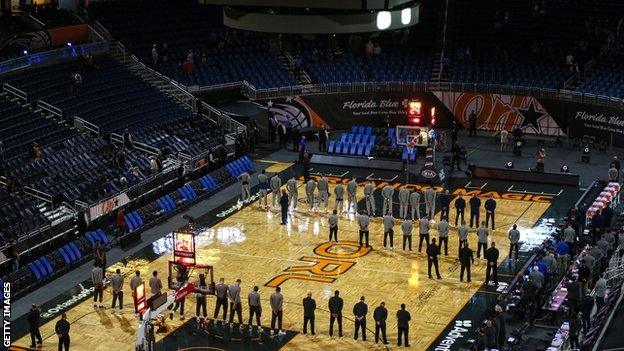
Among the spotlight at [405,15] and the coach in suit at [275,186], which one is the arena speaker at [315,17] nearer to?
the spotlight at [405,15]

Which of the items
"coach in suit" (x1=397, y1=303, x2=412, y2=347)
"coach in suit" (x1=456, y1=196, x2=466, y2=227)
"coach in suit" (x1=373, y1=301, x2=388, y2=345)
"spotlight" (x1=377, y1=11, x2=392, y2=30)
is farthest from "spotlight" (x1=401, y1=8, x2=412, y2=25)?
"coach in suit" (x1=456, y1=196, x2=466, y2=227)

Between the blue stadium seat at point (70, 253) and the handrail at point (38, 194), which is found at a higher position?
the handrail at point (38, 194)

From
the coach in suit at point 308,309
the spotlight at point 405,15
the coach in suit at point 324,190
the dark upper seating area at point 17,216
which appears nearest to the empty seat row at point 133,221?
the dark upper seating area at point 17,216

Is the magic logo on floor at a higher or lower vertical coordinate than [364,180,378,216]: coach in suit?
lower

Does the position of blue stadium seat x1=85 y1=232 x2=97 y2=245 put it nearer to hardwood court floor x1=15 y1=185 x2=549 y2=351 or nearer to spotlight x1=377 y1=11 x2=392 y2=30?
hardwood court floor x1=15 y1=185 x2=549 y2=351

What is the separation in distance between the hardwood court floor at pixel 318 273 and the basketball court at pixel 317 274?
32 mm

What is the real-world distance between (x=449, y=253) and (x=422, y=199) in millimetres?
7076

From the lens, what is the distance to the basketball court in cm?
3531

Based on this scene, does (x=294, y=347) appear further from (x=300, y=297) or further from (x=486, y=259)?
(x=486, y=259)

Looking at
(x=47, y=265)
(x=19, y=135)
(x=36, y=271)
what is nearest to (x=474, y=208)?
(x=47, y=265)

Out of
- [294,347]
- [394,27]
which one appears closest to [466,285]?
[294,347]

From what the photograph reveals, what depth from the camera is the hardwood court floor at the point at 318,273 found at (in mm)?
35250

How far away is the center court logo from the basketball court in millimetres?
70

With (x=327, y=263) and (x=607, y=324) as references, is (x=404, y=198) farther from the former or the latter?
(x=607, y=324)
